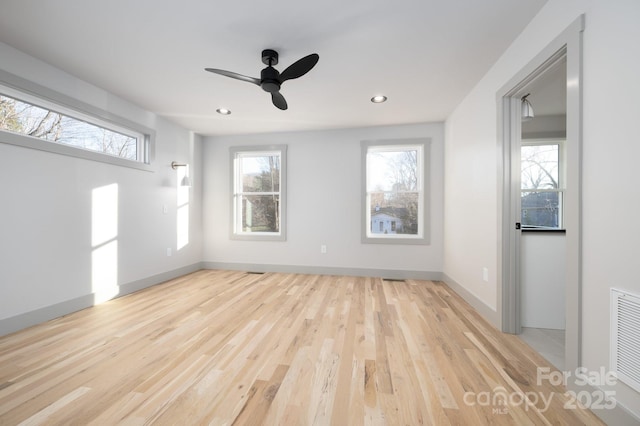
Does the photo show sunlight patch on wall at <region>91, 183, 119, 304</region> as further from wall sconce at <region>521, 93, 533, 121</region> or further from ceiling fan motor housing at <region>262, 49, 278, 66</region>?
wall sconce at <region>521, 93, 533, 121</region>

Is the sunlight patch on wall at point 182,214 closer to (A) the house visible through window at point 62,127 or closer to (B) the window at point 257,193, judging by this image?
(A) the house visible through window at point 62,127

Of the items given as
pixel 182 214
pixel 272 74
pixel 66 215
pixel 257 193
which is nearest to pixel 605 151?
pixel 272 74

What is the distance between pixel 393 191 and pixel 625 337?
3.10m

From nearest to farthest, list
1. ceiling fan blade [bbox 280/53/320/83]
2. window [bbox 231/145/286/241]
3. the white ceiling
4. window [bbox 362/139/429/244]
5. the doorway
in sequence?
the white ceiling
ceiling fan blade [bbox 280/53/320/83]
the doorway
window [bbox 362/139/429/244]
window [bbox 231/145/286/241]

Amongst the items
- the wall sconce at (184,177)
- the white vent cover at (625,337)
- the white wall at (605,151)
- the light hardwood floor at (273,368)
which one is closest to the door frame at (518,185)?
the white wall at (605,151)

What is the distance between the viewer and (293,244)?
4.29 meters

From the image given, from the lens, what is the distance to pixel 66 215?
2482 mm

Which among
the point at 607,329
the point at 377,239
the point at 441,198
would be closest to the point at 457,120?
the point at 441,198

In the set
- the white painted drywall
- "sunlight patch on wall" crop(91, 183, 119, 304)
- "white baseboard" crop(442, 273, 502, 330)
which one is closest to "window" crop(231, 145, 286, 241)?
"sunlight patch on wall" crop(91, 183, 119, 304)

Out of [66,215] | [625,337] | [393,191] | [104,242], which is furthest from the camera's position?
[393,191]

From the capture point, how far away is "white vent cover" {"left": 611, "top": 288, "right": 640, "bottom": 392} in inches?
41.6

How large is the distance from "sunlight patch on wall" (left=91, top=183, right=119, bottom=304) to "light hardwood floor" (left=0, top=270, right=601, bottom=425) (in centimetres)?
27

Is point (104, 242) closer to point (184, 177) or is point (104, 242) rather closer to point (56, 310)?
point (56, 310)

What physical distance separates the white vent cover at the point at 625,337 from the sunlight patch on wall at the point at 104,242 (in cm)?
432
